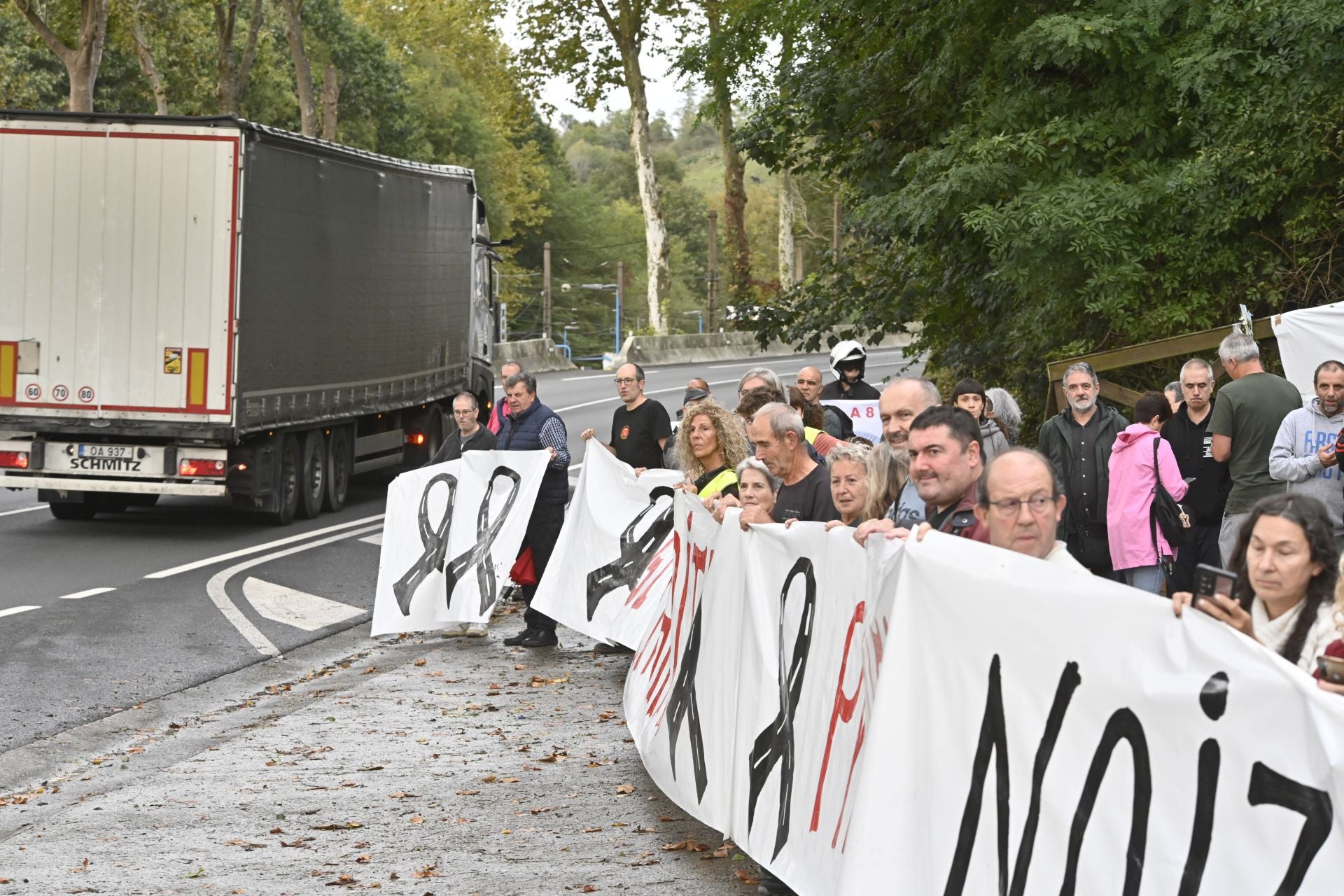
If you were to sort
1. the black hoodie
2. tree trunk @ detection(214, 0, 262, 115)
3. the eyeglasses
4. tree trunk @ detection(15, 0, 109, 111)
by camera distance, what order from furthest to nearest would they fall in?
tree trunk @ detection(214, 0, 262, 115), tree trunk @ detection(15, 0, 109, 111), the black hoodie, the eyeglasses

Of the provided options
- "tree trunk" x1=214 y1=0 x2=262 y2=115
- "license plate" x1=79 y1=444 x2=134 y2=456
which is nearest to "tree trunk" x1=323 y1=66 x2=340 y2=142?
"tree trunk" x1=214 y1=0 x2=262 y2=115

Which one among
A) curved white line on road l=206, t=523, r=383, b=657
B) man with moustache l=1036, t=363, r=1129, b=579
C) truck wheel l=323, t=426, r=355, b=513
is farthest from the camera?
truck wheel l=323, t=426, r=355, b=513

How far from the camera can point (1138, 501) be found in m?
8.66

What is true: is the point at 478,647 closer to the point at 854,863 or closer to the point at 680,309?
the point at 854,863

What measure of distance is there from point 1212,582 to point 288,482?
15.4 metres

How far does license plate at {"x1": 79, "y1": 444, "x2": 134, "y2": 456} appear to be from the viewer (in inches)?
659

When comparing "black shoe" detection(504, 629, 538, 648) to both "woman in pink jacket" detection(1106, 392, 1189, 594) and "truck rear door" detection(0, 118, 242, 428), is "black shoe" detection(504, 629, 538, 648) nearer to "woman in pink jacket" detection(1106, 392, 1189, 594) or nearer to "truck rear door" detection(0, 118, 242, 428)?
"woman in pink jacket" detection(1106, 392, 1189, 594)

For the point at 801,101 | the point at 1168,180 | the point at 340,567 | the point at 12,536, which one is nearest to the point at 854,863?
the point at 1168,180

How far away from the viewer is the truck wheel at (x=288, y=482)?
1800 cm

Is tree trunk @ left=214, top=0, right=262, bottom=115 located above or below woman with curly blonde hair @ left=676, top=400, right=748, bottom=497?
above

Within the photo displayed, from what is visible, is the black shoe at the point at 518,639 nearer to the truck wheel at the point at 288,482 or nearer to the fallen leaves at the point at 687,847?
the fallen leaves at the point at 687,847

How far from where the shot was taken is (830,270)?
21.1m

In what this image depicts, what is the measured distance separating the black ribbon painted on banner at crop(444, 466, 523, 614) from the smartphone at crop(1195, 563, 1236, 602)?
833 cm

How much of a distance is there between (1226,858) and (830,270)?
57.9 feet
